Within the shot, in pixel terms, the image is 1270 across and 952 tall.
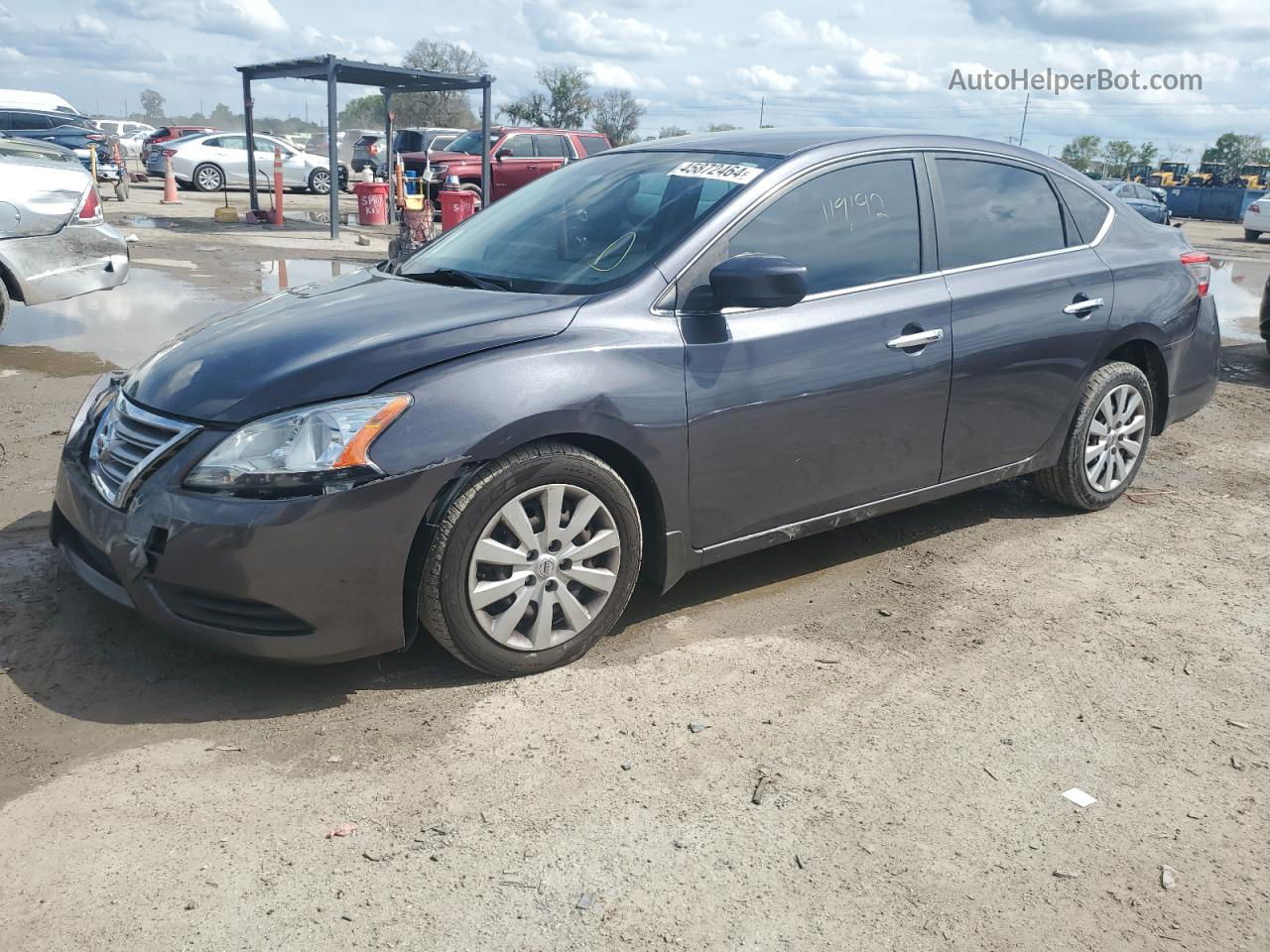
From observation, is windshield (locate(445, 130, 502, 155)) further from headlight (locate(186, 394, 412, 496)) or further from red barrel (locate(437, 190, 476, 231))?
headlight (locate(186, 394, 412, 496))

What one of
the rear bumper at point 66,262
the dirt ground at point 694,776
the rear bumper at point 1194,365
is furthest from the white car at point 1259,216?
the rear bumper at point 66,262

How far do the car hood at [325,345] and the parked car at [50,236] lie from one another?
15.8 feet

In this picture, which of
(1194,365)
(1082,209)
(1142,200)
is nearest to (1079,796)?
(1082,209)

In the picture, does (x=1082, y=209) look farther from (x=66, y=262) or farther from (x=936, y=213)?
(x=66, y=262)

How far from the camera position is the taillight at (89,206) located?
814cm

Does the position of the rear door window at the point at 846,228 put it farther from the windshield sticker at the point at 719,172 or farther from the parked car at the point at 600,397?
the windshield sticker at the point at 719,172

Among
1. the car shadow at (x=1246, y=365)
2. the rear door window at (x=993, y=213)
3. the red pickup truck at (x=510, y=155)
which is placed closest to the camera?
the rear door window at (x=993, y=213)

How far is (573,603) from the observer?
139 inches

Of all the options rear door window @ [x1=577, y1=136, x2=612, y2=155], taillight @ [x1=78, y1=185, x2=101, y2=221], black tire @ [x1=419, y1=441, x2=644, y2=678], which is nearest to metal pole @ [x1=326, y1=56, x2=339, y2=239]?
rear door window @ [x1=577, y1=136, x2=612, y2=155]

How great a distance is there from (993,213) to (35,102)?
28.4 metres

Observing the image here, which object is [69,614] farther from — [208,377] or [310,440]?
[310,440]

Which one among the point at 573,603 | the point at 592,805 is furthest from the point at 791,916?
the point at 573,603

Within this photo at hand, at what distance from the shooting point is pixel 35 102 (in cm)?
2691

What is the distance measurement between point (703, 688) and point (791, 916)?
109 centimetres
